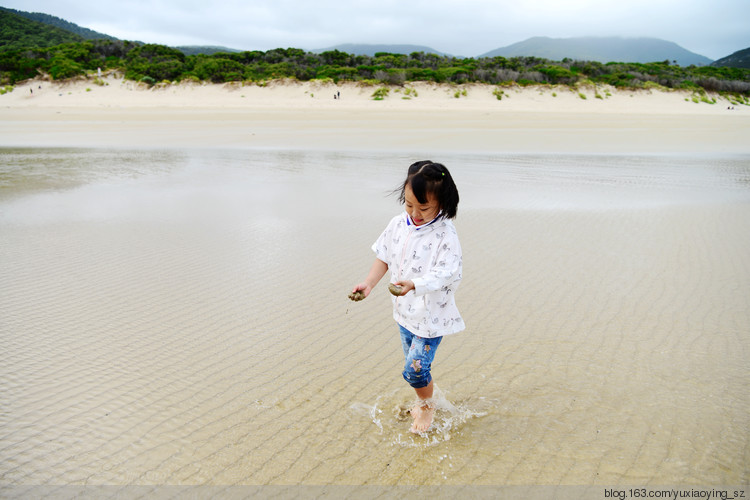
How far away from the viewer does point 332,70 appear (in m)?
29.0

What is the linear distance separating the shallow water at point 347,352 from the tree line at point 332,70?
23108 millimetres

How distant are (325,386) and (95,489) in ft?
4.11

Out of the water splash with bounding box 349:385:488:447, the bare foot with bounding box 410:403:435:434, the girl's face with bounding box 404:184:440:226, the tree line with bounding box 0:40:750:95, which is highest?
the tree line with bounding box 0:40:750:95

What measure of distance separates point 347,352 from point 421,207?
151 centimetres

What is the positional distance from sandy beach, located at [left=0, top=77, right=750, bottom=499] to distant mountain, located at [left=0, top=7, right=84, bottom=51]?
149ft

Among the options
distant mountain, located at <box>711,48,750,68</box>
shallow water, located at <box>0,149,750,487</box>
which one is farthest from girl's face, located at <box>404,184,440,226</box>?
distant mountain, located at <box>711,48,750,68</box>

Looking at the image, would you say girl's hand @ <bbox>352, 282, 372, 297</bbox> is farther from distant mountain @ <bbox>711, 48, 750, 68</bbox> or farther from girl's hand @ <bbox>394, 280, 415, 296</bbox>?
distant mountain @ <bbox>711, 48, 750, 68</bbox>

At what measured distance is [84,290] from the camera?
4355mm

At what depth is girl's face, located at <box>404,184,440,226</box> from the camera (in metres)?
2.25

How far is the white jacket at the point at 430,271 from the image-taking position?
234cm

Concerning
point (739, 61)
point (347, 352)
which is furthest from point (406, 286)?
point (739, 61)

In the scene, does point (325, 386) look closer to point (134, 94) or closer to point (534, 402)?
point (534, 402)

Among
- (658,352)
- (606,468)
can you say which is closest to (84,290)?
(606,468)

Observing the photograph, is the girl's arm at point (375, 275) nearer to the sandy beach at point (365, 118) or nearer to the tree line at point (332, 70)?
the sandy beach at point (365, 118)
